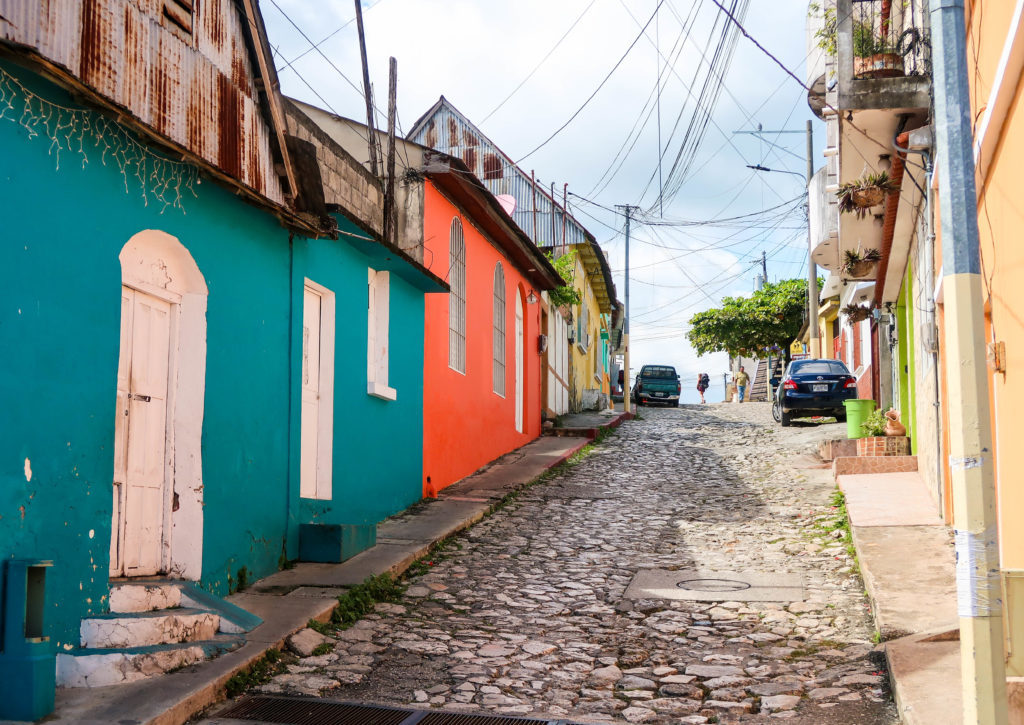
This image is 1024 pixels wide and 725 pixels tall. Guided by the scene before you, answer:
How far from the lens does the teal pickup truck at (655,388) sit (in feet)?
107

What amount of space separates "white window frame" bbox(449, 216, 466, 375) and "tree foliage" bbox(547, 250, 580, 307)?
6.84 meters

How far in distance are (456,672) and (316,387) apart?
371 centimetres

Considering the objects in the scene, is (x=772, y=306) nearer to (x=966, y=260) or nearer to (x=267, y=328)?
(x=267, y=328)

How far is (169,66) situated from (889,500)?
8.11 meters

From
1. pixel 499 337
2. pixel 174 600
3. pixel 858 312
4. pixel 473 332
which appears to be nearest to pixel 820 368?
pixel 858 312

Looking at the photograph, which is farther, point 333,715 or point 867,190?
point 867,190

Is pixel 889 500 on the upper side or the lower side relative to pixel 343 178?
lower

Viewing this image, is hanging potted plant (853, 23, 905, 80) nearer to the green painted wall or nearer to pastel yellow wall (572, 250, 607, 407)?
the green painted wall

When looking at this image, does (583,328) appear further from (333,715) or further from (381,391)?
(333,715)

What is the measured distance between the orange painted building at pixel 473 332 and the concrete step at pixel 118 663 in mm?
6431

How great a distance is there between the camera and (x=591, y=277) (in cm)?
2850

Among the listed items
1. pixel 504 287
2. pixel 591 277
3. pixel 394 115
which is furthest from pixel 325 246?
pixel 591 277

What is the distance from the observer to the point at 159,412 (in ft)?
20.7

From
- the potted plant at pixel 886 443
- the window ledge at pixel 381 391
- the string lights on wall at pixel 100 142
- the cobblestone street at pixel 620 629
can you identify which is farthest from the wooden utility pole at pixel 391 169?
the potted plant at pixel 886 443
